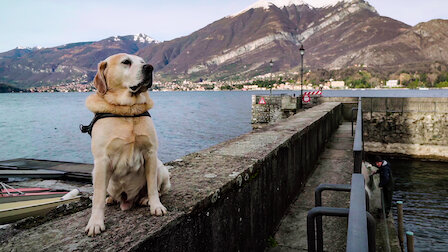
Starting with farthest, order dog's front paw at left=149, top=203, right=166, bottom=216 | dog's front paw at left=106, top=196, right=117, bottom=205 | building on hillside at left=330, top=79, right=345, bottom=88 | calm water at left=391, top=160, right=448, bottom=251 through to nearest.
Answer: building on hillside at left=330, top=79, right=345, bottom=88 < calm water at left=391, top=160, right=448, bottom=251 < dog's front paw at left=106, top=196, right=117, bottom=205 < dog's front paw at left=149, top=203, right=166, bottom=216

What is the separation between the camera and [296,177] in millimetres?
4961

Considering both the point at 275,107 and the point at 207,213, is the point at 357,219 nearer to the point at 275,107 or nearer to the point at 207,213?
the point at 207,213

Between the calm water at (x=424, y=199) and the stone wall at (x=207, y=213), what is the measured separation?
10106mm

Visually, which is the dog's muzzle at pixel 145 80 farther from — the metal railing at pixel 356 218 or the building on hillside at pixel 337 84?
the building on hillside at pixel 337 84

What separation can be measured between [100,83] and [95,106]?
0.17 m

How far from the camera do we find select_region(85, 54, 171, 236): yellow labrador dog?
202 cm

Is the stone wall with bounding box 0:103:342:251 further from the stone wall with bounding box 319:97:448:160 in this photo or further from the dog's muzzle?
the stone wall with bounding box 319:97:448:160

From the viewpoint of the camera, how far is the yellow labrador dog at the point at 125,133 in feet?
6.62

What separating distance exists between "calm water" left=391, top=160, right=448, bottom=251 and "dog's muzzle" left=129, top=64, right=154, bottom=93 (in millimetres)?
12308

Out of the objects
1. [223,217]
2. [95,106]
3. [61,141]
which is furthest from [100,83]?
[61,141]

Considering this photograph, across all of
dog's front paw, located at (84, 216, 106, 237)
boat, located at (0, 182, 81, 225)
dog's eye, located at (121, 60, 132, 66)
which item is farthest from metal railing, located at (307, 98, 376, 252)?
boat, located at (0, 182, 81, 225)

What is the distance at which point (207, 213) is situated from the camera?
2225mm

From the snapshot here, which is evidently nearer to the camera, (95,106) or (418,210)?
(95,106)

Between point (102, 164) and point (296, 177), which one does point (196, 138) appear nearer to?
point (296, 177)
